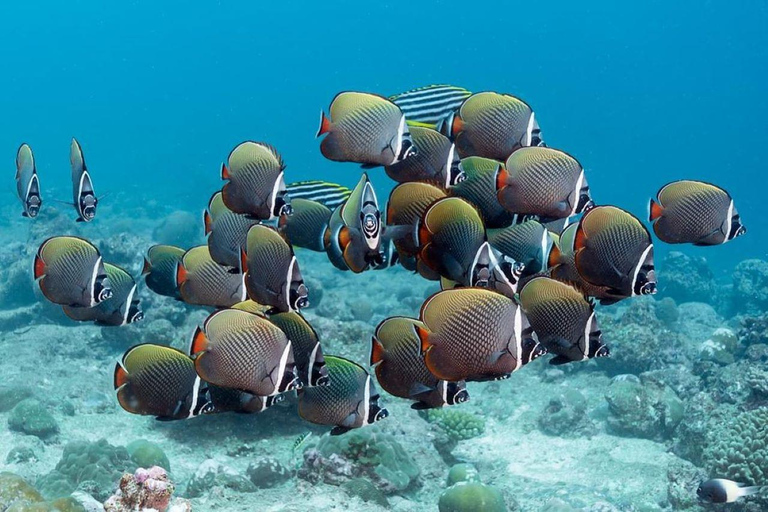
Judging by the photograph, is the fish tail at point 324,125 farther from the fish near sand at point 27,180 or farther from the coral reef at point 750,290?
the coral reef at point 750,290

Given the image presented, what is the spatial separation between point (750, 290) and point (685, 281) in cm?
206

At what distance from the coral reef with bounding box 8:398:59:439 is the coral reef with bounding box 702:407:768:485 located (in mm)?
8608

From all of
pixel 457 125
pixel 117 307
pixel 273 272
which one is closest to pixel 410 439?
pixel 117 307

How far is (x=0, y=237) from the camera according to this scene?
79.3ft

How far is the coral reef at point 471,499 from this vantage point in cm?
597

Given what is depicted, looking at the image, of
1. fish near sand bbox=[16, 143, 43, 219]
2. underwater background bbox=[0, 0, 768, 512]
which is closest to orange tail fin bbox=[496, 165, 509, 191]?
underwater background bbox=[0, 0, 768, 512]

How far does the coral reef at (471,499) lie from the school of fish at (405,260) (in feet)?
9.80

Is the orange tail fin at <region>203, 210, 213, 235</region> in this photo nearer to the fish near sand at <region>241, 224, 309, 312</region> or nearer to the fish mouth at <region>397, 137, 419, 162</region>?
the fish near sand at <region>241, 224, 309, 312</region>

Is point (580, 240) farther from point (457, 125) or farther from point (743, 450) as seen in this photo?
point (743, 450)

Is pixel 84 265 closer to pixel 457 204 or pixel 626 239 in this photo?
pixel 457 204

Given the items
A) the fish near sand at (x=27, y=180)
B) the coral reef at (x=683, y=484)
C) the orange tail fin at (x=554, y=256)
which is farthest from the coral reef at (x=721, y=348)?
the fish near sand at (x=27, y=180)

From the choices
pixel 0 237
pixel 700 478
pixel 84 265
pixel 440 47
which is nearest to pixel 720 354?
pixel 700 478

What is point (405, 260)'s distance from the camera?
358 centimetres

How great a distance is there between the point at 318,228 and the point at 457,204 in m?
1.28
